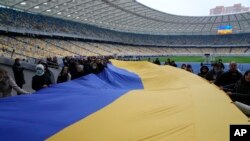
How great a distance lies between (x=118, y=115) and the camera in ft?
13.5

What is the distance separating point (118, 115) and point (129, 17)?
6450 cm

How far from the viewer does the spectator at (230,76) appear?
7.19 meters

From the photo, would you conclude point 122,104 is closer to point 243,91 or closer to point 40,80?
point 243,91

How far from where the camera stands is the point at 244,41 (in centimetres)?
9225

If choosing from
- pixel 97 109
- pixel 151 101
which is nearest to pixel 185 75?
pixel 151 101

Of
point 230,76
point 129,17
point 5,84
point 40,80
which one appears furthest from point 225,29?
point 5,84

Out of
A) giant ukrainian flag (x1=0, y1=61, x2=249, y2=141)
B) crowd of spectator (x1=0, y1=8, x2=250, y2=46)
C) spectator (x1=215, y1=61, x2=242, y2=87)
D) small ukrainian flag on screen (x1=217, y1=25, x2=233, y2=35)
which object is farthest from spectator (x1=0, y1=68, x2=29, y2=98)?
small ukrainian flag on screen (x1=217, y1=25, x2=233, y2=35)

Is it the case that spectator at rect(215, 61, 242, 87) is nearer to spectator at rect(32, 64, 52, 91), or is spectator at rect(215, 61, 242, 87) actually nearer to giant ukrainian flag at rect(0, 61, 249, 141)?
giant ukrainian flag at rect(0, 61, 249, 141)

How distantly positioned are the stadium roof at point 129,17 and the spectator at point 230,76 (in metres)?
40.7

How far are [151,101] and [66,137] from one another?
6.17ft

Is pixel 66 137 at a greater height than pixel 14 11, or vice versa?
pixel 14 11

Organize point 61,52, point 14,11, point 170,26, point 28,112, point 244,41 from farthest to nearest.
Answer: point 244,41, point 170,26, point 61,52, point 14,11, point 28,112

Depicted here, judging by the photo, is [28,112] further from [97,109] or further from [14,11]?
[14,11]

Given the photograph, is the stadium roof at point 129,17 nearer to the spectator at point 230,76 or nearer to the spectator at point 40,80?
the spectator at point 40,80
